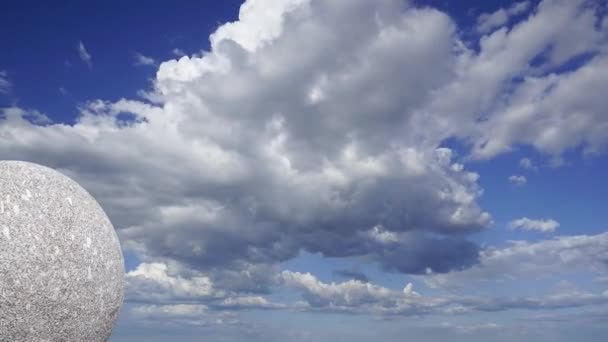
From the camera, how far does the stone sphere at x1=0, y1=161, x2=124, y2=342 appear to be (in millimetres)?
14148

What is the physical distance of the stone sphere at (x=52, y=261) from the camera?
14148 millimetres

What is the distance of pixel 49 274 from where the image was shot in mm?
14398

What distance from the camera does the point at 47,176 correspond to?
16109 mm

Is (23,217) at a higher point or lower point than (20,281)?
higher

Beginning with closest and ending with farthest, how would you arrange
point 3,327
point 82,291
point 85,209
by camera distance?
point 3,327 → point 82,291 → point 85,209

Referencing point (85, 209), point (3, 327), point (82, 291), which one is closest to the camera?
point (3, 327)

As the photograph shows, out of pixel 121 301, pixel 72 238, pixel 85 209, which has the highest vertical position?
pixel 85 209

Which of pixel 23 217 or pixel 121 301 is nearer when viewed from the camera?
pixel 23 217

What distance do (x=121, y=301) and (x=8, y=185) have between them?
479 cm

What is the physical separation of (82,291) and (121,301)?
7.08ft

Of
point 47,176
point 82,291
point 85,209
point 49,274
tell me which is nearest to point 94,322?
point 82,291

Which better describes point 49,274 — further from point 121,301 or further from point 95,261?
point 121,301

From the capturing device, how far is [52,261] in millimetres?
14508

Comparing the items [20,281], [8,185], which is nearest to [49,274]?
[20,281]
